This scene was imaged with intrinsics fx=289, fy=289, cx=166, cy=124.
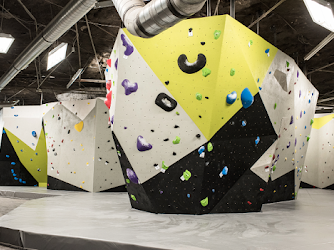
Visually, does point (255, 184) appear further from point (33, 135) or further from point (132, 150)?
point (33, 135)

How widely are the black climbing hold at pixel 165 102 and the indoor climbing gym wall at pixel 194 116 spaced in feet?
0.05

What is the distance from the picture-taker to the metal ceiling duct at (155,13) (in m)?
3.40

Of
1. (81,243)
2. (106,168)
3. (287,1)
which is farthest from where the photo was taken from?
(106,168)

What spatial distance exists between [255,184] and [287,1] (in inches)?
185

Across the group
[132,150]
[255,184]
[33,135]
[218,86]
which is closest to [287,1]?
[218,86]

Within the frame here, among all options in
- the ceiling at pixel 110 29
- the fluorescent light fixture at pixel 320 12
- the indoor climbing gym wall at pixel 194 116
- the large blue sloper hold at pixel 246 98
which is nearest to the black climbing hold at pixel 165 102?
the indoor climbing gym wall at pixel 194 116

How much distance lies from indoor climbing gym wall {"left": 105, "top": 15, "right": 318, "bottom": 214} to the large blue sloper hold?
0.02 metres

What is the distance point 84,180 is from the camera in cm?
916

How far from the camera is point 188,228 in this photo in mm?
3619

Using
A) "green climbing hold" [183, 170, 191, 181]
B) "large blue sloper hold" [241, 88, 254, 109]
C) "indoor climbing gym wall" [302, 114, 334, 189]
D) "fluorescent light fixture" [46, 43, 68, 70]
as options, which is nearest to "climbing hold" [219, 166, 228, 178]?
A: "green climbing hold" [183, 170, 191, 181]

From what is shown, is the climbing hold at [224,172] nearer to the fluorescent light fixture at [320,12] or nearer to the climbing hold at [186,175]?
the climbing hold at [186,175]

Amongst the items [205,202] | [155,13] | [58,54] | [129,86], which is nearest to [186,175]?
[205,202]

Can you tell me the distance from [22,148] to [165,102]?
8.66 meters

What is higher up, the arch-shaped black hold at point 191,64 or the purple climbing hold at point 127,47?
the purple climbing hold at point 127,47
